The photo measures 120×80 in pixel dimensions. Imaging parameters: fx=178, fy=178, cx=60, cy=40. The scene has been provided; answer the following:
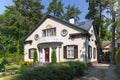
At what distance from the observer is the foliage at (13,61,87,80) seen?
9.04 meters

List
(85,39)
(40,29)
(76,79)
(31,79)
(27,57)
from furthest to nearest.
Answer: (27,57) < (40,29) < (85,39) < (76,79) < (31,79)

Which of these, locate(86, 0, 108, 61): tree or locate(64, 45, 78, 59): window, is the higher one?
locate(86, 0, 108, 61): tree

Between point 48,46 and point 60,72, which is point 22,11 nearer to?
point 48,46

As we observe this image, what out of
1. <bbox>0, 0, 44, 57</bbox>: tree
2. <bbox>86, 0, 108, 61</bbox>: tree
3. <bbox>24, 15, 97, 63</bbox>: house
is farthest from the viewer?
<bbox>0, 0, 44, 57</bbox>: tree

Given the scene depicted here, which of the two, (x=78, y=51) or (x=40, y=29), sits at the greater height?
(x=40, y=29)

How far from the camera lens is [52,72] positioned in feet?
34.4

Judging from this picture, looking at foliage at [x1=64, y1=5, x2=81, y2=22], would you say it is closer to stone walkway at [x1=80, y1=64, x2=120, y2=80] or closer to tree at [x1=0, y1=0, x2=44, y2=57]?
tree at [x1=0, y1=0, x2=44, y2=57]

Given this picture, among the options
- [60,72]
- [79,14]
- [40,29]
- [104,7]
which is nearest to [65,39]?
[40,29]

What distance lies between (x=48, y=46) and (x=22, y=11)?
2180 cm

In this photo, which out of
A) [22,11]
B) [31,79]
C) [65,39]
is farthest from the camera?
[22,11]

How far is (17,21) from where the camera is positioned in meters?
42.4

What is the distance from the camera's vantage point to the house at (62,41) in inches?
935

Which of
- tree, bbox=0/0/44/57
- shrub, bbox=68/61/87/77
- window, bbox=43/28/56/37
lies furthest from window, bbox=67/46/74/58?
tree, bbox=0/0/44/57

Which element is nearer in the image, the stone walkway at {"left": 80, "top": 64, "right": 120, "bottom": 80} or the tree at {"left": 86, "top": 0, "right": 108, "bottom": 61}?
the stone walkway at {"left": 80, "top": 64, "right": 120, "bottom": 80}
